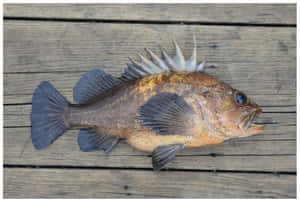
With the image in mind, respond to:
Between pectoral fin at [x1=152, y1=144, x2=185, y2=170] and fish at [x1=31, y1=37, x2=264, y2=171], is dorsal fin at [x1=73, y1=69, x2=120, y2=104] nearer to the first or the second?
fish at [x1=31, y1=37, x2=264, y2=171]

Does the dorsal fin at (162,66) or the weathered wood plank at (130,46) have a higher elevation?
the weathered wood plank at (130,46)

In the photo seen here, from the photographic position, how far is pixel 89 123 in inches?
65.2

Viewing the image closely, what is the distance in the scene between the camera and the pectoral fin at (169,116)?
1.51m

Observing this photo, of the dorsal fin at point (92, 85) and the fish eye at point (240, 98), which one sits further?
the dorsal fin at point (92, 85)

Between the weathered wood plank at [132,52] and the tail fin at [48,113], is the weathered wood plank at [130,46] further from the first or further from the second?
the tail fin at [48,113]

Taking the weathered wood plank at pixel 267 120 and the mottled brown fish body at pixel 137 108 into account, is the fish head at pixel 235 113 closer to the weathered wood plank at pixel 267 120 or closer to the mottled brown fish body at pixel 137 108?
the mottled brown fish body at pixel 137 108

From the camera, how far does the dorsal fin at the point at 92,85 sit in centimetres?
171

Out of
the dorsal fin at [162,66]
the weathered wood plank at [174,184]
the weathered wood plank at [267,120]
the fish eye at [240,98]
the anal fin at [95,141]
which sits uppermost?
the dorsal fin at [162,66]

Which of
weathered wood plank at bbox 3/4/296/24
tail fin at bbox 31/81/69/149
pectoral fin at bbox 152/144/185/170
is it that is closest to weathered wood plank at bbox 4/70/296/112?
tail fin at bbox 31/81/69/149

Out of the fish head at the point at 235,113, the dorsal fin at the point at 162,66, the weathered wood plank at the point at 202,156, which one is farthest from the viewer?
the weathered wood plank at the point at 202,156

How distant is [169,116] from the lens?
1.51m

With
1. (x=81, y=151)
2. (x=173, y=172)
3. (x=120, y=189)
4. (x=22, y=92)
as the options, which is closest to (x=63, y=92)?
(x=22, y=92)

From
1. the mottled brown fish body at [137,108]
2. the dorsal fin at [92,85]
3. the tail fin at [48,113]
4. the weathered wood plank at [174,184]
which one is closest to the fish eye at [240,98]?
the mottled brown fish body at [137,108]

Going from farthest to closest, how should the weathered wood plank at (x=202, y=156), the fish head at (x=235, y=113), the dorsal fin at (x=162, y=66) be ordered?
1. the weathered wood plank at (x=202, y=156)
2. the dorsal fin at (x=162, y=66)
3. the fish head at (x=235, y=113)
